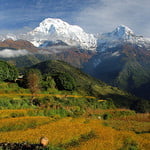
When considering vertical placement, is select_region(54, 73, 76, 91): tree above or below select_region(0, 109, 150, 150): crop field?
above

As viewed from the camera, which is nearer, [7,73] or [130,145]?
[130,145]

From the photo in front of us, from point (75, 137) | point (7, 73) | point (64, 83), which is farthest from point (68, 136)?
point (7, 73)

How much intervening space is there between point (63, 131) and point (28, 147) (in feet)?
33.6

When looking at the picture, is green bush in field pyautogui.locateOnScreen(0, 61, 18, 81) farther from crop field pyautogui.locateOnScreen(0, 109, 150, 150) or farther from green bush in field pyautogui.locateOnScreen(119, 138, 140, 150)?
green bush in field pyautogui.locateOnScreen(119, 138, 140, 150)

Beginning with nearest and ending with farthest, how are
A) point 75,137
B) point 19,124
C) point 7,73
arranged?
point 75,137 → point 19,124 → point 7,73

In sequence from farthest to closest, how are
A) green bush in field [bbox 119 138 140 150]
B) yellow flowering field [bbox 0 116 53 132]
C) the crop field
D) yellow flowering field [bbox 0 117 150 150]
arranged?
yellow flowering field [bbox 0 116 53 132] → the crop field → yellow flowering field [bbox 0 117 150 150] → green bush in field [bbox 119 138 140 150]

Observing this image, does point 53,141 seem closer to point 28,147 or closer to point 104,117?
point 28,147

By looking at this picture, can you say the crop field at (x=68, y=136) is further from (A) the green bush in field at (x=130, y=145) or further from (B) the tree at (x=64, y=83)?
(B) the tree at (x=64, y=83)

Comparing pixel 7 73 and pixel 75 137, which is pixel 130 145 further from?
pixel 7 73

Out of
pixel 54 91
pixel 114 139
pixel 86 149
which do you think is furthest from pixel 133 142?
pixel 54 91

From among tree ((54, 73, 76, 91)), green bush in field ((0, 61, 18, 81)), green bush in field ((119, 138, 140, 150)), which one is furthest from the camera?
tree ((54, 73, 76, 91))

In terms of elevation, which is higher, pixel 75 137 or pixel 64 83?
pixel 64 83

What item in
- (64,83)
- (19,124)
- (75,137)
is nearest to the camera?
(75,137)

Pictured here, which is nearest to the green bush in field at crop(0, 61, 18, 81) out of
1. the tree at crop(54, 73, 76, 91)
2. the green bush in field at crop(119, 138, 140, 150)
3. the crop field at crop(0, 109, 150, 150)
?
the tree at crop(54, 73, 76, 91)
